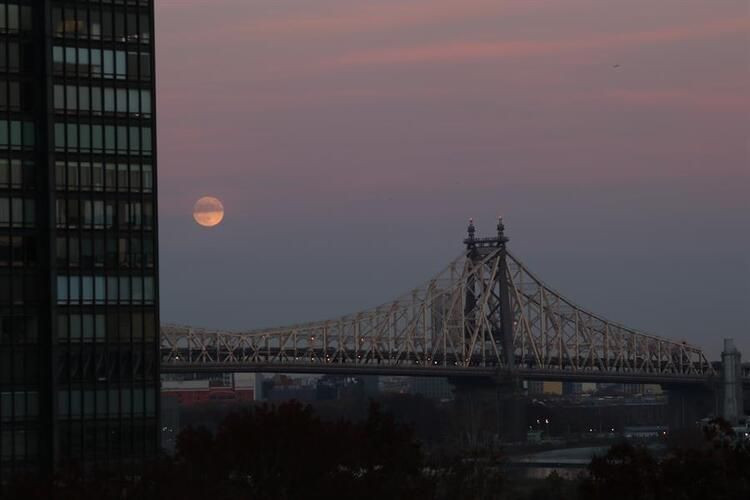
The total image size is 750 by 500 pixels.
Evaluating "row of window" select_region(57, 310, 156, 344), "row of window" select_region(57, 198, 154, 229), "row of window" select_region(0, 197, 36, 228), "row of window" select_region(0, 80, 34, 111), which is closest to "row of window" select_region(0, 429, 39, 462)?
"row of window" select_region(57, 310, 156, 344)

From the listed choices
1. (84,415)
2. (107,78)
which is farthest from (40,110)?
(84,415)

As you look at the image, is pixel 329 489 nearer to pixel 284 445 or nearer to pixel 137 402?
pixel 284 445

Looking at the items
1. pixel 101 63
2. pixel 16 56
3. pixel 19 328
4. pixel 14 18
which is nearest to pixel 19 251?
pixel 19 328

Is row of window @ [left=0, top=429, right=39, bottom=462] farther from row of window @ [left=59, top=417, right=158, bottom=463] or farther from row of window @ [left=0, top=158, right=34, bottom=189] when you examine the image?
row of window @ [left=0, top=158, right=34, bottom=189]

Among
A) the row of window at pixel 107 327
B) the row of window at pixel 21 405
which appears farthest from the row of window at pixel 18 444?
the row of window at pixel 107 327

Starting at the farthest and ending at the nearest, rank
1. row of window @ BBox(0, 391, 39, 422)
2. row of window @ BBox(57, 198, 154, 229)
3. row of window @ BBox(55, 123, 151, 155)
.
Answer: row of window @ BBox(57, 198, 154, 229) → row of window @ BBox(55, 123, 151, 155) → row of window @ BBox(0, 391, 39, 422)

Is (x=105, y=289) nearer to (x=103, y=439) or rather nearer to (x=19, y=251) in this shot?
(x=19, y=251)
